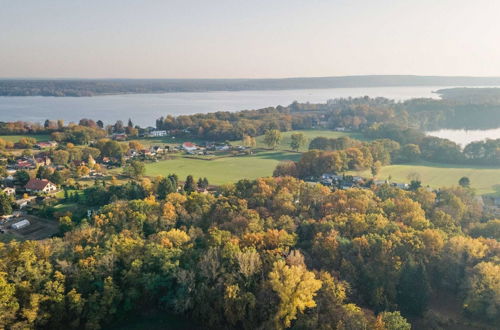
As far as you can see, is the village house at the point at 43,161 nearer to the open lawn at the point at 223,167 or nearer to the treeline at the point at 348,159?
the open lawn at the point at 223,167

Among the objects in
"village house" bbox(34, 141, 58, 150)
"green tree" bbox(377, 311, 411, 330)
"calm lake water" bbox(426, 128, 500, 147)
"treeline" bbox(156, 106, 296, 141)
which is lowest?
"green tree" bbox(377, 311, 411, 330)

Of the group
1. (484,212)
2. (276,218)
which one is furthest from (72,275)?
(484,212)

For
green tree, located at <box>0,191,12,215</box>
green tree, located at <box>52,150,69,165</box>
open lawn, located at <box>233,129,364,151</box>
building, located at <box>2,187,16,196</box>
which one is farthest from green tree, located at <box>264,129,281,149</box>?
green tree, located at <box>0,191,12,215</box>

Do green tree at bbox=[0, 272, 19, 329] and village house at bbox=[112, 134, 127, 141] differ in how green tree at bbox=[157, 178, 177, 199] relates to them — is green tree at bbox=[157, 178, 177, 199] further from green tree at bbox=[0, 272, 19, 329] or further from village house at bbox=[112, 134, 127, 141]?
village house at bbox=[112, 134, 127, 141]

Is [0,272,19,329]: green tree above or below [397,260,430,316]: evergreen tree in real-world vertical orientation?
above

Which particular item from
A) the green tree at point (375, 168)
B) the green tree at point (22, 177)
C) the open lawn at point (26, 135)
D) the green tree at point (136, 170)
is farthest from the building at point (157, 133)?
the green tree at point (375, 168)

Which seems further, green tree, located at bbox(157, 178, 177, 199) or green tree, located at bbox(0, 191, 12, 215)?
green tree, located at bbox(157, 178, 177, 199)

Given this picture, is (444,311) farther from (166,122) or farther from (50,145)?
(166,122)

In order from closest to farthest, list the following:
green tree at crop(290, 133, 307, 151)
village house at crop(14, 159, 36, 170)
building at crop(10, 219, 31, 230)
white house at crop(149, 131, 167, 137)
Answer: building at crop(10, 219, 31, 230)
village house at crop(14, 159, 36, 170)
green tree at crop(290, 133, 307, 151)
white house at crop(149, 131, 167, 137)
